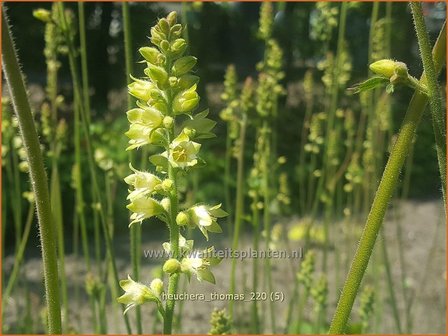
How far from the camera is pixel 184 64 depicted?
Result: 2.25ft

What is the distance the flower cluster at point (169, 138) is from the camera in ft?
2.23

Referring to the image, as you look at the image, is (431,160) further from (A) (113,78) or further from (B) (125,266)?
(B) (125,266)

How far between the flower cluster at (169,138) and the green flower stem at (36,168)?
0.09 metres

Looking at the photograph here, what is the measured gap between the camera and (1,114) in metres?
1.64

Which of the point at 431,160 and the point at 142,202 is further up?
the point at 431,160

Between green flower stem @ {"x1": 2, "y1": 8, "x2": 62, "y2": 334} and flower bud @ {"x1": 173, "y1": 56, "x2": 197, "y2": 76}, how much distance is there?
17 centimetres

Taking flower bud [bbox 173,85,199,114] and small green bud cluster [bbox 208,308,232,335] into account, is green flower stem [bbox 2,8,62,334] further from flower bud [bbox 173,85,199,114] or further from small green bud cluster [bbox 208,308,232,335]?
small green bud cluster [bbox 208,308,232,335]

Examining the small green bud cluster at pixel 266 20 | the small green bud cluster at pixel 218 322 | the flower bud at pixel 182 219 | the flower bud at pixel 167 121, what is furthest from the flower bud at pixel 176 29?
the small green bud cluster at pixel 266 20

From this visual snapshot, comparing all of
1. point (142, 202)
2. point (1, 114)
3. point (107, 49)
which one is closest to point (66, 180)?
point (107, 49)

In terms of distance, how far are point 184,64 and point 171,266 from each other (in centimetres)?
22

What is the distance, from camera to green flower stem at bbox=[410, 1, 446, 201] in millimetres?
619

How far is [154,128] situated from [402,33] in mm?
5063

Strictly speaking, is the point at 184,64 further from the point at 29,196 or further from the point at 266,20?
the point at 29,196

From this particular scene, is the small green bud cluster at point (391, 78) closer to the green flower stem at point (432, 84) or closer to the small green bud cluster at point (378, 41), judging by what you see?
the green flower stem at point (432, 84)
